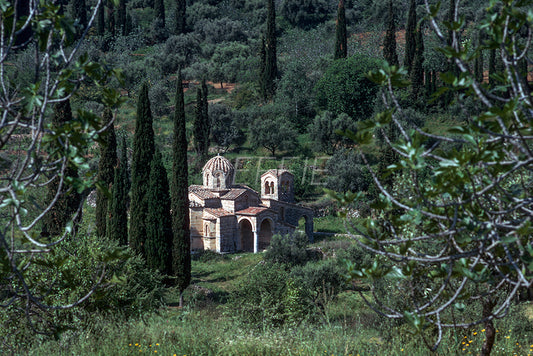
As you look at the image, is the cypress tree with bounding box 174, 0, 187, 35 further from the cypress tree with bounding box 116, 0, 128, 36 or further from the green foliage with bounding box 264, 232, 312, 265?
the green foliage with bounding box 264, 232, 312, 265

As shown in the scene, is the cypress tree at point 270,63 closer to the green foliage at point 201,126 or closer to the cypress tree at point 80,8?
the green foliage at point 201,126

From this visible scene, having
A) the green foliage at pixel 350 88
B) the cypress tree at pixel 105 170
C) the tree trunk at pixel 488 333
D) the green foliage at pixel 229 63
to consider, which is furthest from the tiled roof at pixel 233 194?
the tree trunk at pixel 488 333

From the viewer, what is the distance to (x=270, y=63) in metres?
45.3

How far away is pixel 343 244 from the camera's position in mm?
27172

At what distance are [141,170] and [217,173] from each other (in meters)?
9.23

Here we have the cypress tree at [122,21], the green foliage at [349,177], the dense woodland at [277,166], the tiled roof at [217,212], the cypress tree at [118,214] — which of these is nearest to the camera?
the dense woodland at [277,166]

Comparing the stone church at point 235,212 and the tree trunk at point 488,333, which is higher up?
the tree trunk at point 488,333

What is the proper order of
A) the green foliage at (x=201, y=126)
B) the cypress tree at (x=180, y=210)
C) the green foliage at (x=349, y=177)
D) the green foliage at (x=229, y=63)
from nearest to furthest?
the cypress tree at (x=180, y=210) → the green foliage at (x=349, y=177) → the green foliage at (x=201, y=126) → the green foliage at (x=229, y=63)

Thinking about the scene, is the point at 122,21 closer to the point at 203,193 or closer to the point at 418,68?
the point at 418,68

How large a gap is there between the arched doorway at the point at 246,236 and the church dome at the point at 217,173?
8.29ft

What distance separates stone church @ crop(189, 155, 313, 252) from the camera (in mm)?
30417

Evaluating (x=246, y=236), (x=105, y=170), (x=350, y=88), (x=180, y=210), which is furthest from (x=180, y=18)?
(x=180, y=210)

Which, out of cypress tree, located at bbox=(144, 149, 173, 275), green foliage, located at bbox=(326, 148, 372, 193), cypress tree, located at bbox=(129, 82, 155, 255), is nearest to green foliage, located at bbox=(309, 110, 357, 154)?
green foliage, located at bbox=(326, 148, 372, 193)

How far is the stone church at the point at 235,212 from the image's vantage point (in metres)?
30.4
